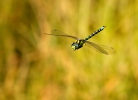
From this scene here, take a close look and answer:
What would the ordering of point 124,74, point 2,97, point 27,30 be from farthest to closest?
→ point 27,30, point 2,97, point 124,74

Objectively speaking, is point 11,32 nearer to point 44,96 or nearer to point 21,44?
point 21,44

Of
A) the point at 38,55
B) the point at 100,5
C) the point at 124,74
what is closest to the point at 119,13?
the point at 100,5

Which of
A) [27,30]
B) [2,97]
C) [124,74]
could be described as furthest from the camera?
[27,30]

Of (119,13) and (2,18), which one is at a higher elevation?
(2,18)

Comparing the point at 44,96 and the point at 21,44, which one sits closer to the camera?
the point at 44,96

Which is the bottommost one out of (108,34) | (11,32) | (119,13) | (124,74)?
(124,74)

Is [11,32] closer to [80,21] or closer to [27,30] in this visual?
[27,30]

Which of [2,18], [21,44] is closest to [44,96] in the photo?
[21,44]
